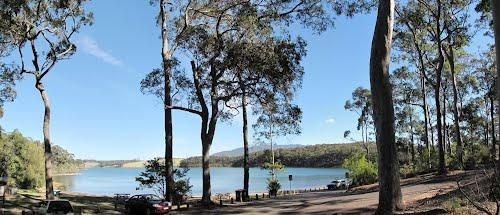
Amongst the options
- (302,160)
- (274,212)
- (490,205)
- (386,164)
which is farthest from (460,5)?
(302,160)

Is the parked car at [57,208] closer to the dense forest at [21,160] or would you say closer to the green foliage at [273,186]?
the green foliage at [273,186]

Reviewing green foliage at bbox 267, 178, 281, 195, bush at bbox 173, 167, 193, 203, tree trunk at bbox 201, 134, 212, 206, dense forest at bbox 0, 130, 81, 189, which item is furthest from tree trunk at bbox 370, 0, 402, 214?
dense forest at bbox 0, 130, 81, 189

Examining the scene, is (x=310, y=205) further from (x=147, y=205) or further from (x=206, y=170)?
(x=206, y=170)

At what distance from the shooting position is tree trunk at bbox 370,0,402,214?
632 inches

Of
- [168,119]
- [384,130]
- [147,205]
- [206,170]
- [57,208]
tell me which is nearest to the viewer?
[384,130]

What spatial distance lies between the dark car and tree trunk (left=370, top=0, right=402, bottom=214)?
49.7 feet

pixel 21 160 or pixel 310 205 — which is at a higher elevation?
pixel 21 160

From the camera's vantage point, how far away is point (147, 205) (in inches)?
1134

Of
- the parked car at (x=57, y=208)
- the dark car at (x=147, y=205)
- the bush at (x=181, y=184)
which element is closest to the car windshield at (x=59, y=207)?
the parked car at (x=57, y=208)

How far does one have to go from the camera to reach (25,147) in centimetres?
8212

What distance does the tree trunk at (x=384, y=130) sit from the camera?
52.6 ft

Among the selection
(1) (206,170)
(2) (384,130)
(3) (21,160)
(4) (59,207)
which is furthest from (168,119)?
(3) (21,160)

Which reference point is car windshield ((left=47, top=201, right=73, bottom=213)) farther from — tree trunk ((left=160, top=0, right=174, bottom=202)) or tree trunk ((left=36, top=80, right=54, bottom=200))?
tree trunk ((left=160, top=0, right=174, bottom=202))

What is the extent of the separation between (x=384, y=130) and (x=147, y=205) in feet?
55.3
